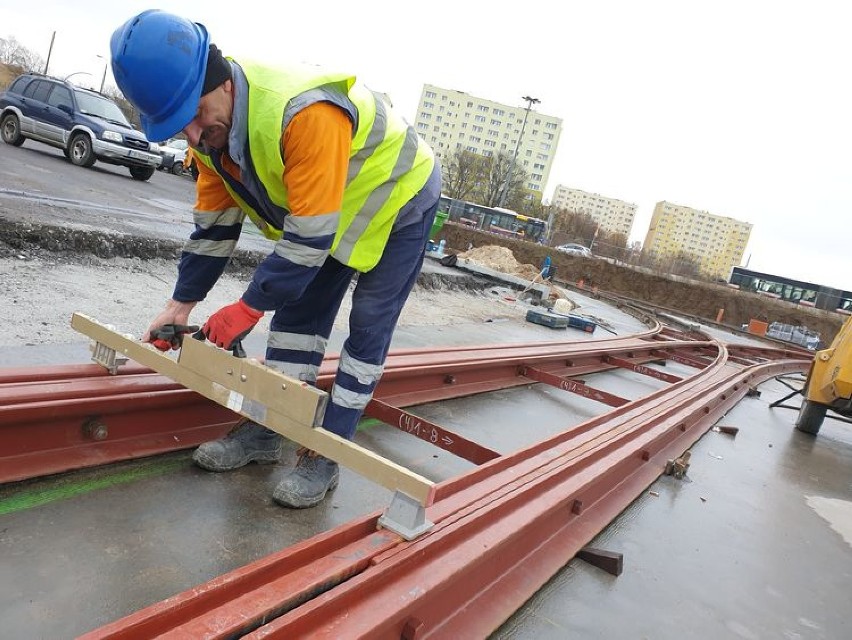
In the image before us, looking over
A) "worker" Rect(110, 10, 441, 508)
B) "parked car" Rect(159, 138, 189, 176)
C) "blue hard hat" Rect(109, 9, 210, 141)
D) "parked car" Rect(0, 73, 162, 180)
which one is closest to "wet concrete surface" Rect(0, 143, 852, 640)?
"worker" Rect(110, 10, 441, 508)

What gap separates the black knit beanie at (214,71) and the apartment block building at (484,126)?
363 ft

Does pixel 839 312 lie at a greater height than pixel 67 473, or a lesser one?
greater

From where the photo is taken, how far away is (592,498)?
2967 millimetres

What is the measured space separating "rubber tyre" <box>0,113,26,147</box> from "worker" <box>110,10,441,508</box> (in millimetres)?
14838

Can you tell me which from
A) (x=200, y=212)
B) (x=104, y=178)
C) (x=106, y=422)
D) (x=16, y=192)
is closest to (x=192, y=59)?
(x=200, y=212)

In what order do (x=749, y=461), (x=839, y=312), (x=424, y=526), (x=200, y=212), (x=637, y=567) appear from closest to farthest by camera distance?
(x=424, y=526)
(x=200, y=212)
(x=637, y=567)
(x=749, y=461)
(x=839, y=312)

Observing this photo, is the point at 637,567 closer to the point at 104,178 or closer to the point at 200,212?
the point at 200,212

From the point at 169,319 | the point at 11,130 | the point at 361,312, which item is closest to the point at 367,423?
the point at 361,312

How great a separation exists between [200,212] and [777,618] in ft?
9.57

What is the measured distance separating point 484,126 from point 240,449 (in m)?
114

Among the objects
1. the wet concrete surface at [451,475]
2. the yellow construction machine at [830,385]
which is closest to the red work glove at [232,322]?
the wet concrete surface at [451,475]

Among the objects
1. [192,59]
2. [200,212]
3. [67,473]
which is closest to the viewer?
[192,59]

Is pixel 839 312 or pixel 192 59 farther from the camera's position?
pixel 839 312

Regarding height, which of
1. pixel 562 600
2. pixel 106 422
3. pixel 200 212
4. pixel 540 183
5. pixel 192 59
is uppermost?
pixel 540 183
